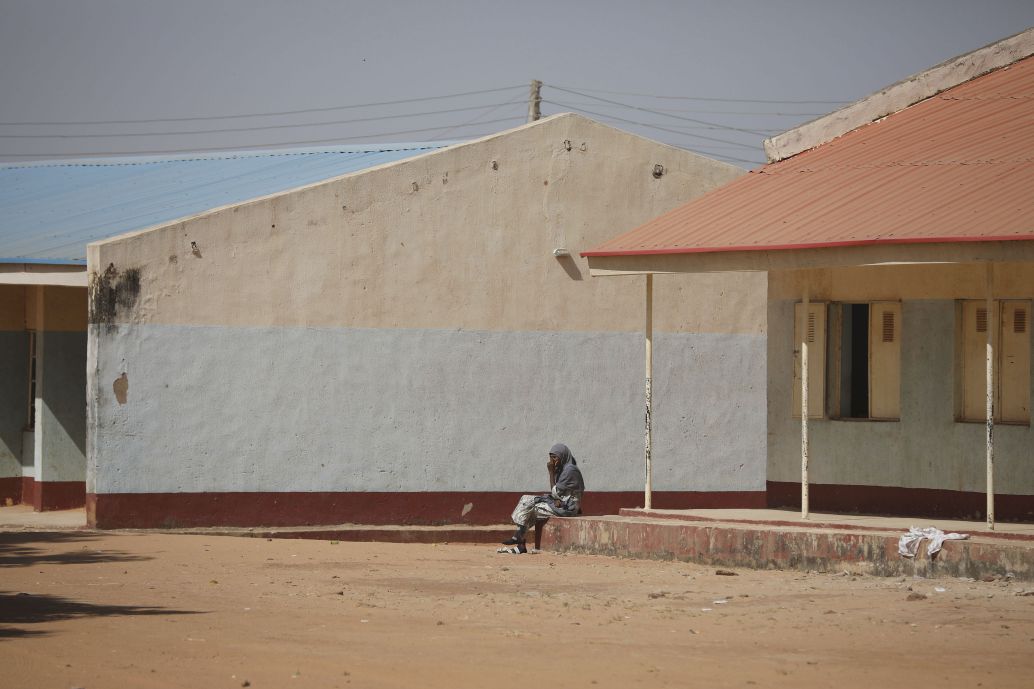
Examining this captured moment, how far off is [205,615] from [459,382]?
7.00 meters

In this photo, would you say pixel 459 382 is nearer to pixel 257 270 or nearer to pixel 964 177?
pixel 257 270

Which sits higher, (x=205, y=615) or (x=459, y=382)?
(x=459, y=382)

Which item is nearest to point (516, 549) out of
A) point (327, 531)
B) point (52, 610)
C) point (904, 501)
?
point (327, 531)

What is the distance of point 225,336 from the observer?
15539 mm

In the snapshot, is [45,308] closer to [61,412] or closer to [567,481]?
[61,412]

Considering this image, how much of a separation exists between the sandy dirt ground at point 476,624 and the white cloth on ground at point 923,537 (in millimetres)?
286

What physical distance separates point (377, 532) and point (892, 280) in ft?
20.9

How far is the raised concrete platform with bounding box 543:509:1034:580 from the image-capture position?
12.0m

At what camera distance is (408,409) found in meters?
16.5

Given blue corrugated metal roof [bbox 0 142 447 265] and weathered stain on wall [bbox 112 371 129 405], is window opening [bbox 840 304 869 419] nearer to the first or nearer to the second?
blue corrugated metal roof [bbox 0 142 447 265]

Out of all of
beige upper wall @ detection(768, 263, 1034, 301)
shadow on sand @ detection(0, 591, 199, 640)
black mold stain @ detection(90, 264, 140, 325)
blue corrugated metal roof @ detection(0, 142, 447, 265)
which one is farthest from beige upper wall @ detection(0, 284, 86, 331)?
beige upper wall @ detection(768, 263, 1034, 301)

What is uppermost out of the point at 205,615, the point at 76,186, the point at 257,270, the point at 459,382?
the point at 76,186

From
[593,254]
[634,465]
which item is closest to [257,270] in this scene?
[593,254]

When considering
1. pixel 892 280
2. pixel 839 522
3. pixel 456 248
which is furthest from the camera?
pixel 456 248
